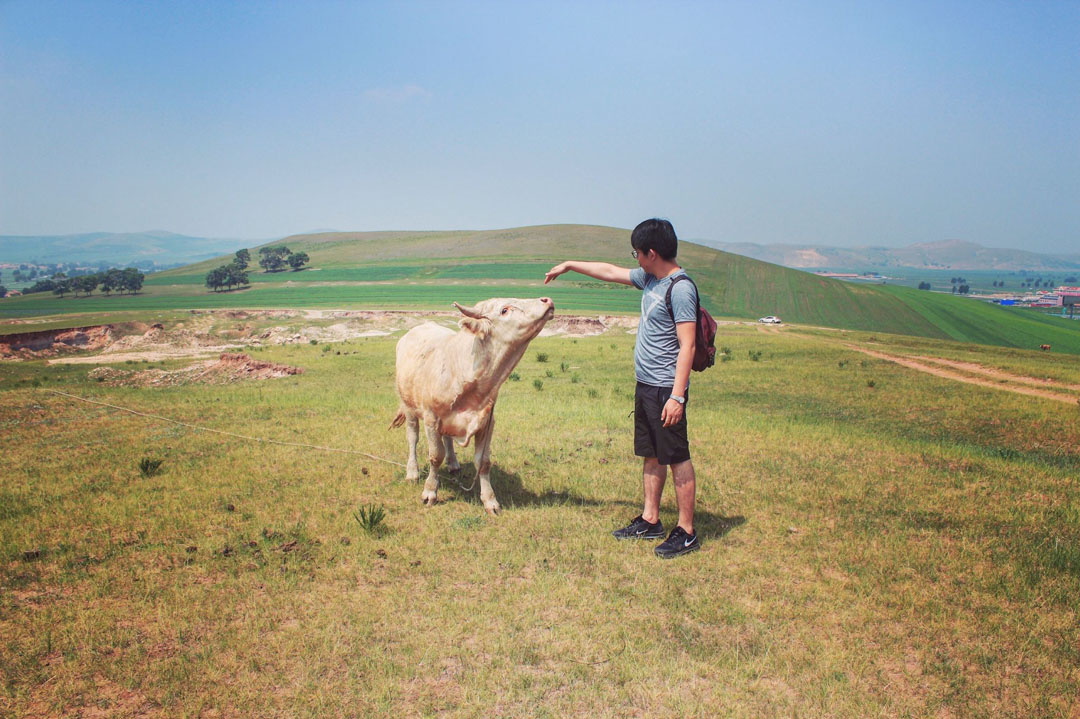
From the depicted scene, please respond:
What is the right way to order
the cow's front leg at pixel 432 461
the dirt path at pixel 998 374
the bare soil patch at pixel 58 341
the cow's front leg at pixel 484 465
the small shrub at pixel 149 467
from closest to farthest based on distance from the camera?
the cow's front leg at pixel 484 465 → the cow's front leg at pixel 432 461 → the small shrub at pixel 149 467 → the dirt path at pixel 998 374 → the bare soil patch at pixel 58 341

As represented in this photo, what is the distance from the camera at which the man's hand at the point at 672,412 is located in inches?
214

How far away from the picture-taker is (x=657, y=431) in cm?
580

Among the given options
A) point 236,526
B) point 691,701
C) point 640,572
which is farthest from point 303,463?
point 691,701

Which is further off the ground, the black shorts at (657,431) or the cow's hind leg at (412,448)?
the black shorts at (657,431)

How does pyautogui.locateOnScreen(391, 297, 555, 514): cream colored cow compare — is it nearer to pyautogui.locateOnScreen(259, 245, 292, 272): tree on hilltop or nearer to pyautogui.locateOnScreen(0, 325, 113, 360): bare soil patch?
pyautogui.locateOnScreen(0, 325, 113, 360): bare soil patch

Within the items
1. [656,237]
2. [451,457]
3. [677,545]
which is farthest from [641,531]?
[451,457]

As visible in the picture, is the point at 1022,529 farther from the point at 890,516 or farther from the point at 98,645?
the point at 98,645

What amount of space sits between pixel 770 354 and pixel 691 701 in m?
21.6

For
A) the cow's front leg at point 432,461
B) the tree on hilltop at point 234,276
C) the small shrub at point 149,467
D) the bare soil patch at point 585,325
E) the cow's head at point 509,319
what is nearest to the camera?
the cow's head at point 509,319

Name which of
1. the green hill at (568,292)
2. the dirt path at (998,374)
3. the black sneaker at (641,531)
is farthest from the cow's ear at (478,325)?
the green hill at (568,292)

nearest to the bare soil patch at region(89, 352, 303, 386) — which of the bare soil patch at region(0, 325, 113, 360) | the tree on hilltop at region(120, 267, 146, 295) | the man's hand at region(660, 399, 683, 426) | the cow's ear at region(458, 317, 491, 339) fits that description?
the cow's ear at region(458, 317, 491, 339)

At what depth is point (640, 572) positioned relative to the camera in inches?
216

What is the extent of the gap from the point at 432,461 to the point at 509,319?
2433 mm

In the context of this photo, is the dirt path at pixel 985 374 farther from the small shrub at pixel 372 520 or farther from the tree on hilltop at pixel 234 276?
the tree on hilltop at pixel 234 276
